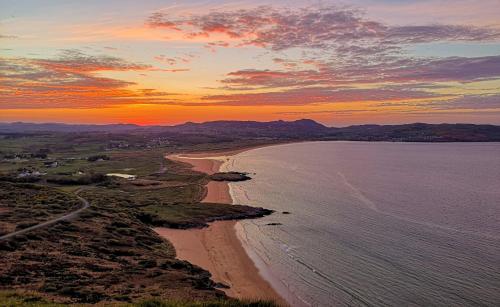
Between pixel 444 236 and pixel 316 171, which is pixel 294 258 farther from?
pixel 316 171

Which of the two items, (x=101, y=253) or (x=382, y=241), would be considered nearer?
(x=101, y=253)

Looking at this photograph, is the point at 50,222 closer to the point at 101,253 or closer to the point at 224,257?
the point at 101,253

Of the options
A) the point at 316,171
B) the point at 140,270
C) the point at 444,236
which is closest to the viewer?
the point at 140,270

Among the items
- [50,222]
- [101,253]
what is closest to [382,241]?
[101,253]

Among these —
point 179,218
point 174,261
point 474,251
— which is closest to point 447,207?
point 474,251

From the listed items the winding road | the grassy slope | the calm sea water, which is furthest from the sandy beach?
the winding road
